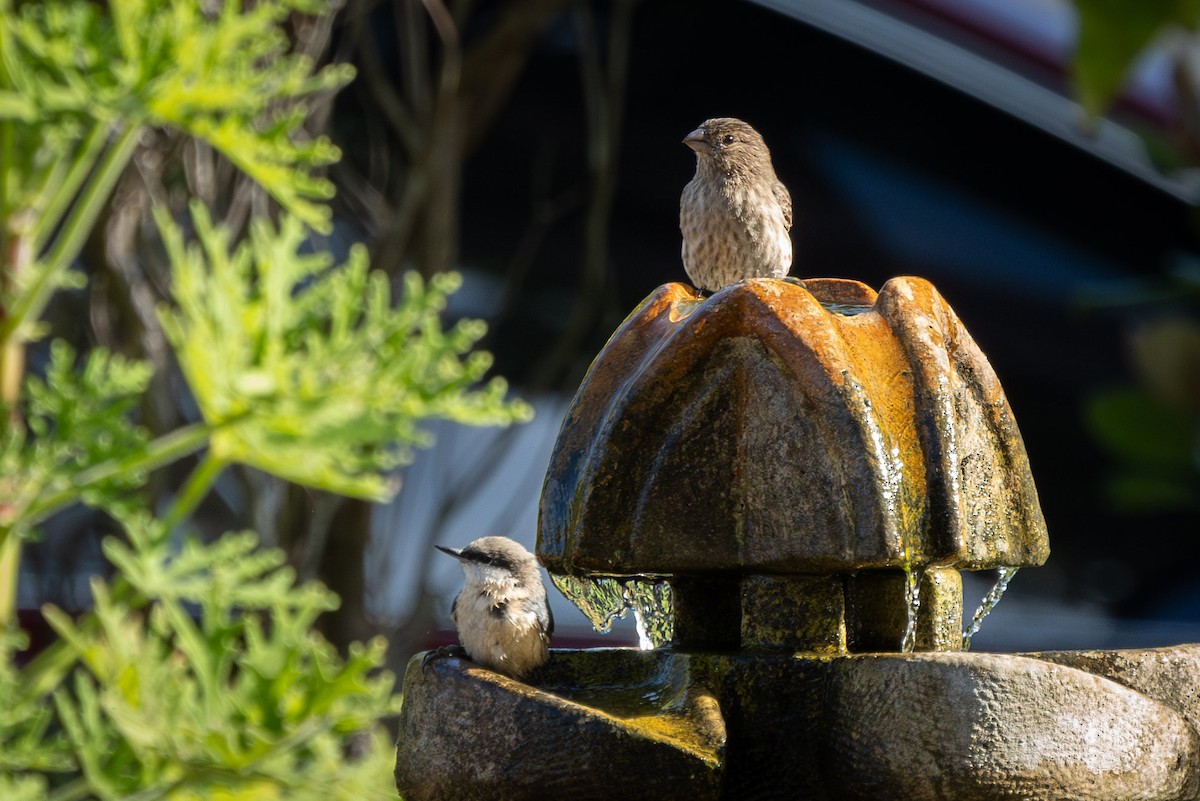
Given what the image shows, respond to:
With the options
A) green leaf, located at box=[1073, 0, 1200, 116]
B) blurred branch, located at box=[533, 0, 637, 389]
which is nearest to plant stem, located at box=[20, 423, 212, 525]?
green leaf, located at box=[1073, 0, 1200, 116]

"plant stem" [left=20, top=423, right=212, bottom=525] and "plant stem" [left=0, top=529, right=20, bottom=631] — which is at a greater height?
"plant stem" [left=20, top=423, right=212, bottom=525]

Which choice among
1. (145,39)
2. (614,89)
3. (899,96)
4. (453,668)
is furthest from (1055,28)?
(453,668)

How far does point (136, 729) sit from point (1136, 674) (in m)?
2.28

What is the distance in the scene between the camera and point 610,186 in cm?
732

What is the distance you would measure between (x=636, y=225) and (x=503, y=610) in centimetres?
533

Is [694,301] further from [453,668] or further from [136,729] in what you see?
Answer: [136,729]

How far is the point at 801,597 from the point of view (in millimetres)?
2734

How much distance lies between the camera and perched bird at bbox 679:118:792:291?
414 centimetres

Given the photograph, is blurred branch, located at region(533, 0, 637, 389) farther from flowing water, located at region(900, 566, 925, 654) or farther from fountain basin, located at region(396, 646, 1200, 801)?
fountain basin, located at region(396, 646, 1200, 801)

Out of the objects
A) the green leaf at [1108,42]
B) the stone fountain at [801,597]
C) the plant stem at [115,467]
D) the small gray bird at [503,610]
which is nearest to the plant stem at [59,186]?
the plant stem at [115,467]

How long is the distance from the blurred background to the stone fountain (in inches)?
152

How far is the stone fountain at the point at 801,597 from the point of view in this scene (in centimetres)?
236

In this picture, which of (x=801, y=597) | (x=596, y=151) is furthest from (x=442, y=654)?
(x=596, y=151)

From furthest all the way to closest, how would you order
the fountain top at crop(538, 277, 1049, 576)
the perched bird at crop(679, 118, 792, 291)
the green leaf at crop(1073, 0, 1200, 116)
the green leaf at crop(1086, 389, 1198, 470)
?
1. the perched bird at crop(679, 118, 792, 291)
2. the fountain top at crop(538, 277, 1049, 576)
3. the green leaf at crop(1086, 389, 1198, 470)
4. the green leaf at crop(1073, 0, 1200, 116)
